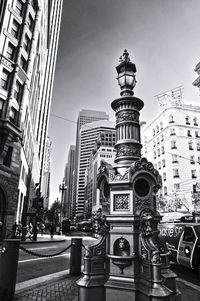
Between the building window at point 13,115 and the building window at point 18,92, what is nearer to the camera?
the building window at point 13,115

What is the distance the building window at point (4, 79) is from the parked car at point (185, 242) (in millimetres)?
19019

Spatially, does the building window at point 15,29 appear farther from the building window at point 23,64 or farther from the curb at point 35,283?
the curb at point 35,283

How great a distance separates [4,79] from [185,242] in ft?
67.7

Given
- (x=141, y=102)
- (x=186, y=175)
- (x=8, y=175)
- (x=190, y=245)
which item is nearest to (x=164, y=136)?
(x=186, y=175)

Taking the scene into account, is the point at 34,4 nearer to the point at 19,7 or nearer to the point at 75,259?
the point at 19,7

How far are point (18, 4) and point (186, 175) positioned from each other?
36.2 m

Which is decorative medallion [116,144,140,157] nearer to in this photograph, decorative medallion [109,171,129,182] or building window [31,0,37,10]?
decorative medallion [109,171,129,182]

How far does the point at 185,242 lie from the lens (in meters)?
9.02

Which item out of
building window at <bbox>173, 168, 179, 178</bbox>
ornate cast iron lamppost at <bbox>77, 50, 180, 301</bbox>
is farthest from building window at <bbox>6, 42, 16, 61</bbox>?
building window at <bbox>173, 168, 179, 178</bbox>

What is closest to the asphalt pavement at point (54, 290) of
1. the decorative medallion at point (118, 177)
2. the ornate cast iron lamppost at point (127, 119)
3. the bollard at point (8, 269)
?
the bollard at point (8, 269)

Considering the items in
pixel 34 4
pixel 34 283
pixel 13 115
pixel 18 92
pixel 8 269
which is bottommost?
pixel 34 283

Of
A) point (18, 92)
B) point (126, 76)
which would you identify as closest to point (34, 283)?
point (126, 76)

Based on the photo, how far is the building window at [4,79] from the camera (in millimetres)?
20875

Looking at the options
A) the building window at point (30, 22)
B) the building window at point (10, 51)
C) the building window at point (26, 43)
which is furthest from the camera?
the building window at point (30, 22)
